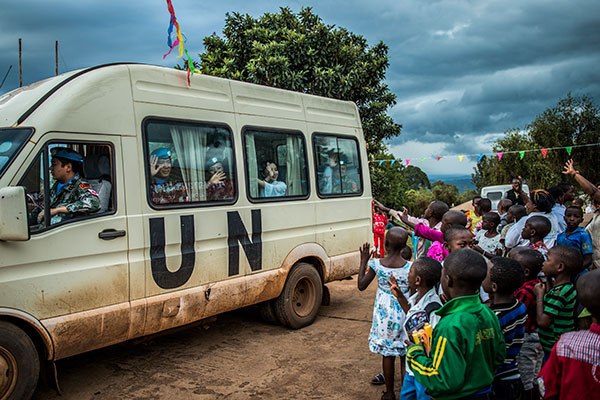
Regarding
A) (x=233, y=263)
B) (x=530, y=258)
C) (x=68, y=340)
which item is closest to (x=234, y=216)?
(x=233, y=263)

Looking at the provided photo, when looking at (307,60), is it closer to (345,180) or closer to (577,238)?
(345,180)

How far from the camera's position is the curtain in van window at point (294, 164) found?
6227 millimetres

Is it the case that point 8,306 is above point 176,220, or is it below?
below

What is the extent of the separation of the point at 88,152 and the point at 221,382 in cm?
254

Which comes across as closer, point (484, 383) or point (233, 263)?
point (484, 383)

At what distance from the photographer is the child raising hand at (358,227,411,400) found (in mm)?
3986

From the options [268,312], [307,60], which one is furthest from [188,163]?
[307,60]

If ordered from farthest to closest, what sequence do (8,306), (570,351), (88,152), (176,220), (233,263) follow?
(233,263) → (176,220) → (88,152) → (8,306) → (570,351)

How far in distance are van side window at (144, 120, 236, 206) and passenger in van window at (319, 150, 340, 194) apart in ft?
5.30

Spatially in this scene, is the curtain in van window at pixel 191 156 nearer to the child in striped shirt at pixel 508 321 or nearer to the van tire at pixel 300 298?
the van tire at pixel 300 298

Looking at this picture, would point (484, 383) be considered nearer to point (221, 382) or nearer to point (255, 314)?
point (221, 382)

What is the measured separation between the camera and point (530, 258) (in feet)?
12.1

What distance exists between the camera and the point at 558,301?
330 cm

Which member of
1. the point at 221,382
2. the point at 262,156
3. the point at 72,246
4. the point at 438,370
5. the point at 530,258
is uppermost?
the point at 262,156
